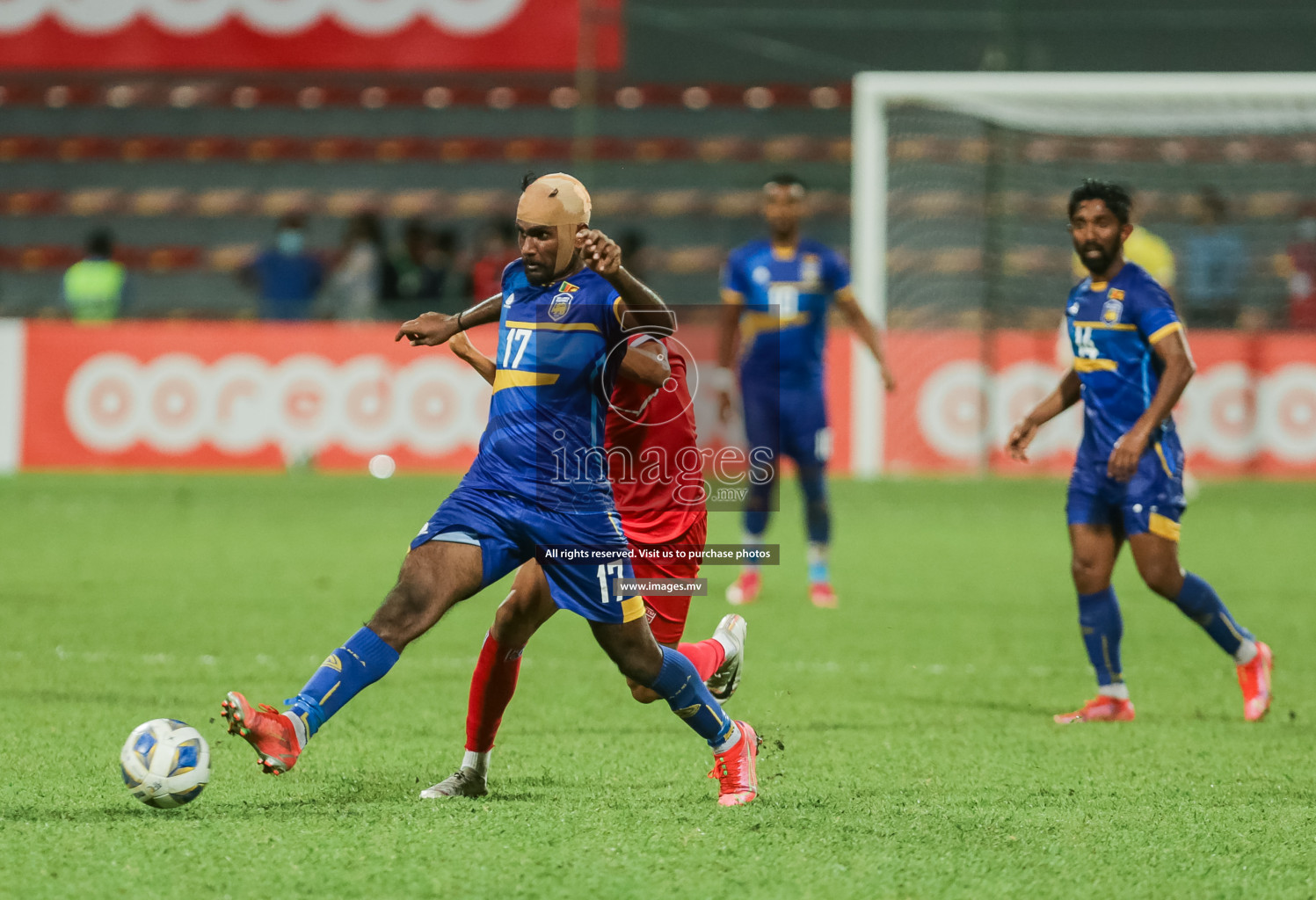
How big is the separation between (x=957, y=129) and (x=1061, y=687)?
1165 centimetres

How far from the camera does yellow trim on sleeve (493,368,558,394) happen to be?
5.04m

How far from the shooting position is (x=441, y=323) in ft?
16.9

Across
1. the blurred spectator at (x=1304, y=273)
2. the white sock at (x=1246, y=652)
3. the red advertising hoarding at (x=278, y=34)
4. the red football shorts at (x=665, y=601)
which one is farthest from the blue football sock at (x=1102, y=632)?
the red advertising hoarding at (x=278, y=34)

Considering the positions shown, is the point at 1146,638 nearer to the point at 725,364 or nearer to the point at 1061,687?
the point at 1061,687

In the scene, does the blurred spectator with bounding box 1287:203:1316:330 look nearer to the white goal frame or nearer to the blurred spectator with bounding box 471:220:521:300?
the white goal frame

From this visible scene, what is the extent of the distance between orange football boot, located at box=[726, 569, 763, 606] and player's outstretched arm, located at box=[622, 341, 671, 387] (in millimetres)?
5423

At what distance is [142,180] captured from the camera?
22781 millimetres

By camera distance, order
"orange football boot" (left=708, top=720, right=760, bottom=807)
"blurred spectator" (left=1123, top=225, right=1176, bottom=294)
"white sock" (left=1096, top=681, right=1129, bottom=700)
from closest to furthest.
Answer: "orange football boot" (left=708, top=720, right=760, bottom=807), "white sock" (left=1096, top=681, right=1129, bottom=700), "blurred spectator" (left=1123, top=225, right=1176, bottom=294)

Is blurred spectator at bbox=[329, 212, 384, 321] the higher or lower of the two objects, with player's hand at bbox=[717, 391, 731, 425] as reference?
higher

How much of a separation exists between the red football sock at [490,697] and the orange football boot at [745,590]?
5166 mm

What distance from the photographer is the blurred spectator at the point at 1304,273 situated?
18.8 meters

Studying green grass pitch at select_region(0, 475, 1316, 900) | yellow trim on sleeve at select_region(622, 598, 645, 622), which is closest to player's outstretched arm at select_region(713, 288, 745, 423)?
green grass pitch at select_region(0, 475, 1316, 900)

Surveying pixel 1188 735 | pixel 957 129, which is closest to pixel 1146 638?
pixel 1188 735

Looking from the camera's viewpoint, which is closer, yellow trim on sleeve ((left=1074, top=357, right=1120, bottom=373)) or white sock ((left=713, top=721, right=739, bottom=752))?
white sock ((left=713, top=721, right=739, bottom=752))
